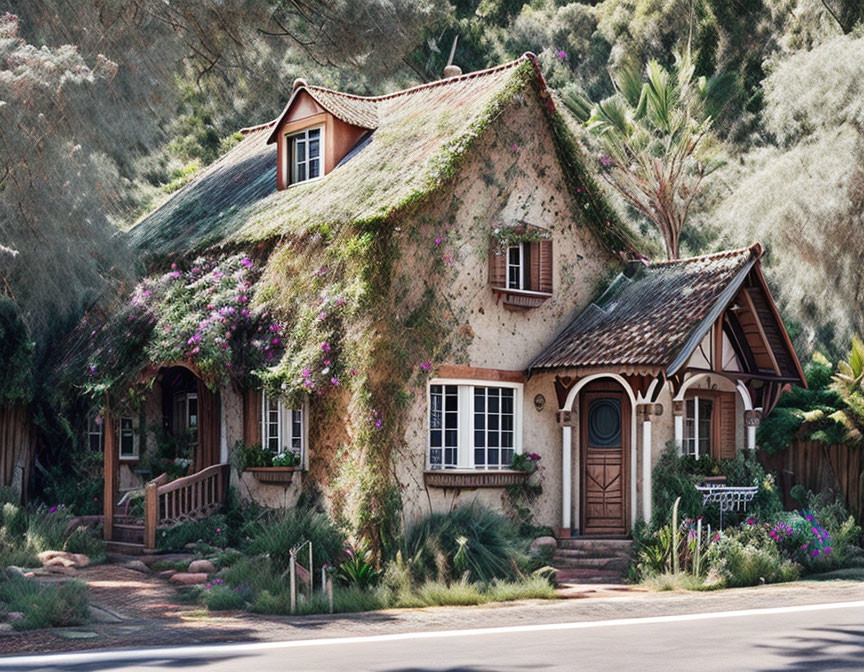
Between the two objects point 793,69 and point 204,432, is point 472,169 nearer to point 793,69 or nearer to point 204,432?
Answer: point 204,432

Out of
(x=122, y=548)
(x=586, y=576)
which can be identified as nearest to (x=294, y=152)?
(x=122, y=548)

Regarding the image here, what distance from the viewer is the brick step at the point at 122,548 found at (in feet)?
59.2

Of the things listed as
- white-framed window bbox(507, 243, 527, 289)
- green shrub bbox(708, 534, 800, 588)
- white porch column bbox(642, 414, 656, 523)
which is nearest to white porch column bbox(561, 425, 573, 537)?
white porch column bbox(642, 414, 656, 523)

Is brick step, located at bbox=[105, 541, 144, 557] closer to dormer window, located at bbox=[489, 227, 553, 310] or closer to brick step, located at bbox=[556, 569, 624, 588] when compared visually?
brick step, located at bbox=[556, 569, 624, 588]

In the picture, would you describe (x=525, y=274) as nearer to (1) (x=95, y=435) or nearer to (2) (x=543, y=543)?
(2) (x=543, y=543)

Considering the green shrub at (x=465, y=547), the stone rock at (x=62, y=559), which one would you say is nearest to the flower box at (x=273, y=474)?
the green shrub at (x=465, y=547)

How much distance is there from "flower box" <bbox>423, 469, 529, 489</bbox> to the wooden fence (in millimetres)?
6200

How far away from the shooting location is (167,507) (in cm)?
1831

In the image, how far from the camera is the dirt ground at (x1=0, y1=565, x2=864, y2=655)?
39.1 ft

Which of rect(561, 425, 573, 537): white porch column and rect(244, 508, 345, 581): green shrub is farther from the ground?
rect(561, 425, 573, 537): white porch column

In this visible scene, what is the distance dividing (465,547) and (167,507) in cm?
532

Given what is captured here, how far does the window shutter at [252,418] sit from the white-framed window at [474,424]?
9.78 feet

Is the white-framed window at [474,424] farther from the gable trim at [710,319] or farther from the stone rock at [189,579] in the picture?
the stone rock at [189,579]

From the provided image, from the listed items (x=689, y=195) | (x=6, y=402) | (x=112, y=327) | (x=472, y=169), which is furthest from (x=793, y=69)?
(x=6, y=402)
